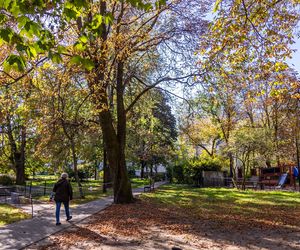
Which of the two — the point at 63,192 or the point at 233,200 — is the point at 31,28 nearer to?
the point at 63,192

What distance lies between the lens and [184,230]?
10.3 meters

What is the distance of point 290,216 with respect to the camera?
13.2 meters

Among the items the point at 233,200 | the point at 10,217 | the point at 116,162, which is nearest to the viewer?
the point at 10,217

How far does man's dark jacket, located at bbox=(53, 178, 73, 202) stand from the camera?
12227 millimetres

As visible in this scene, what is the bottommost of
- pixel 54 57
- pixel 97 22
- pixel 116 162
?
pixel 116 162

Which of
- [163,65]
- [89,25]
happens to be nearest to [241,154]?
[163,65]

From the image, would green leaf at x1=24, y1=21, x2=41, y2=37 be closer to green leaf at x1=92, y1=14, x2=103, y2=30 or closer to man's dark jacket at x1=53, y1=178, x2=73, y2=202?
green leaf at x1=92, y1=14, x2=103, y2=30

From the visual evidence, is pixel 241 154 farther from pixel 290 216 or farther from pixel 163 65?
pixel 290 216

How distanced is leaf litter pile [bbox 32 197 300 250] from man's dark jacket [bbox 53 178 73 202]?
3.60 ft

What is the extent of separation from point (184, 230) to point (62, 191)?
4.52m

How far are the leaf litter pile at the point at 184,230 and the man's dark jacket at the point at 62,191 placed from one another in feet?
3.60

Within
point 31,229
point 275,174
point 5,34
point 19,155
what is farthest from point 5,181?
point 5,34

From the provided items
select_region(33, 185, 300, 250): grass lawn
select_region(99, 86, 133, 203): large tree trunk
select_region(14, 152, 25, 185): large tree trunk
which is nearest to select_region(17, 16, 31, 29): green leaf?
select_region(33, 185, 300, 250): grass lawn

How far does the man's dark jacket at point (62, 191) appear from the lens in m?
12.2
